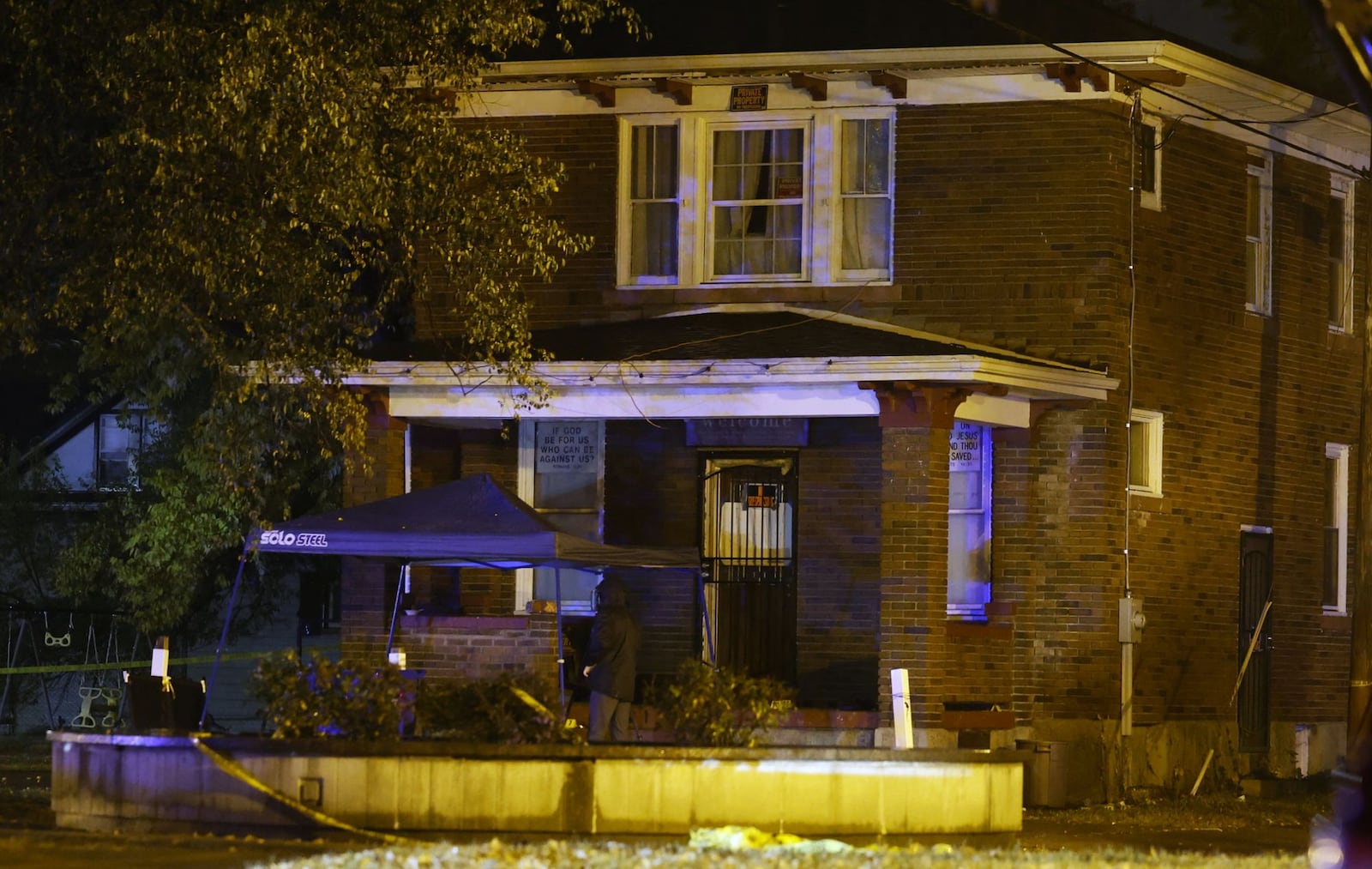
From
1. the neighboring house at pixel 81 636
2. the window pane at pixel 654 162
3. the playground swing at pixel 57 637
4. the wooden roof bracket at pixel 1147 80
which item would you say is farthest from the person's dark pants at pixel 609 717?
the playground swing at pixel 57 637

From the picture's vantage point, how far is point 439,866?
9.73m

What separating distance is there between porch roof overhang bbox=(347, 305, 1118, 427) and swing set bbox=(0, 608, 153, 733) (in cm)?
738

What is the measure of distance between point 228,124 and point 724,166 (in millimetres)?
6657

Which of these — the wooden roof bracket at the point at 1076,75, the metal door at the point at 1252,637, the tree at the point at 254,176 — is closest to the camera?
the tree at the point at 254,176

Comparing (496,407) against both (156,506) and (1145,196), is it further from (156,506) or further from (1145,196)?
(1145,196)

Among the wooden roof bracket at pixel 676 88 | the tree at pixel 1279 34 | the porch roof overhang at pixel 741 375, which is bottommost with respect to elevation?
the porch roof overhang at pixel 741 375

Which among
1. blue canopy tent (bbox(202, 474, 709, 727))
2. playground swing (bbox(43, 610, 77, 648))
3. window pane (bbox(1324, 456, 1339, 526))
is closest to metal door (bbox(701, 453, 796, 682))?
blue canopy tent (bbox(202, 474, 709, 727))

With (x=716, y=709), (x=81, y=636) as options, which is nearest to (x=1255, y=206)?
(x=716, y=709)

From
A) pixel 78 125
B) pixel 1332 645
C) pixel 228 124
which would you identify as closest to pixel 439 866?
pixel 228 124

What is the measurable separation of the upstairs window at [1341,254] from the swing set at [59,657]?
13.8 metres

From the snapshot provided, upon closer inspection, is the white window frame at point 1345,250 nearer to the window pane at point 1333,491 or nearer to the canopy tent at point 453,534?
the window pane at point 1333,491

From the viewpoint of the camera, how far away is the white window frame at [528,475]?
1981 cm

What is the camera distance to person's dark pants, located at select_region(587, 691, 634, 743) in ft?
56.0

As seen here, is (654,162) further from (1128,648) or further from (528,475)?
(1128,648)
